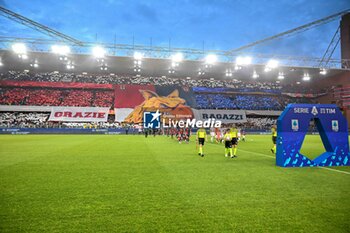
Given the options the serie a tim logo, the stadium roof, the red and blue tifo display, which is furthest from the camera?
the stadium roof

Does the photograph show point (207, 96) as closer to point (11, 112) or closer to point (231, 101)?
point (231, 101)

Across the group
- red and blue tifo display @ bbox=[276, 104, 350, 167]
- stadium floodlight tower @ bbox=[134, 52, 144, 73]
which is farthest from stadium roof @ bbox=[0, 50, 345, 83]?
red and blue tifo display @ bbox=[276, 104, 350, 167]

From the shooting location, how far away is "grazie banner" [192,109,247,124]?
183 feet

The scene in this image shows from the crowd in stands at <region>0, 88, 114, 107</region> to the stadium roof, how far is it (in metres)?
4.89

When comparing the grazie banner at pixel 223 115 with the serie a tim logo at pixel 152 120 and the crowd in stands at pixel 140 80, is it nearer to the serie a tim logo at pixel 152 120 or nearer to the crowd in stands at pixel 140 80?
the crowd in stands at pixel 140 80

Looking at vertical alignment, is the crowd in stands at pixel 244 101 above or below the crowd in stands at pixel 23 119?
above

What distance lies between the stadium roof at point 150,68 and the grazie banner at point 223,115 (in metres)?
8.95

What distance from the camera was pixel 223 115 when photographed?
56688 mm

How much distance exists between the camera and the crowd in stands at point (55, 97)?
174 feet

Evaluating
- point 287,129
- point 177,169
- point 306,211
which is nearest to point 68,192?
point 177,169

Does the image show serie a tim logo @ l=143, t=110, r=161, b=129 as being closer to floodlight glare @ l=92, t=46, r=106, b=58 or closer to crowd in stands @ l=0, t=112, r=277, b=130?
crowd in stands @ l=0, t=112, r=277, b=130

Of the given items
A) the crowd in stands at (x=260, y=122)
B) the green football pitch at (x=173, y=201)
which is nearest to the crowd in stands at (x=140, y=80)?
the crowd in stands at (x=260, y=122)

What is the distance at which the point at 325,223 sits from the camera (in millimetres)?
4352

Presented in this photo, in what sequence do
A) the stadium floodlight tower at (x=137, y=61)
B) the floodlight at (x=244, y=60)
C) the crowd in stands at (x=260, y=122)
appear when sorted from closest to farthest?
1. the stadium floodlight tower at (x=137, y=61)
2. the floodlight at (x=244, y=60)
3. the crowd in stands at (x=260, y=122)
